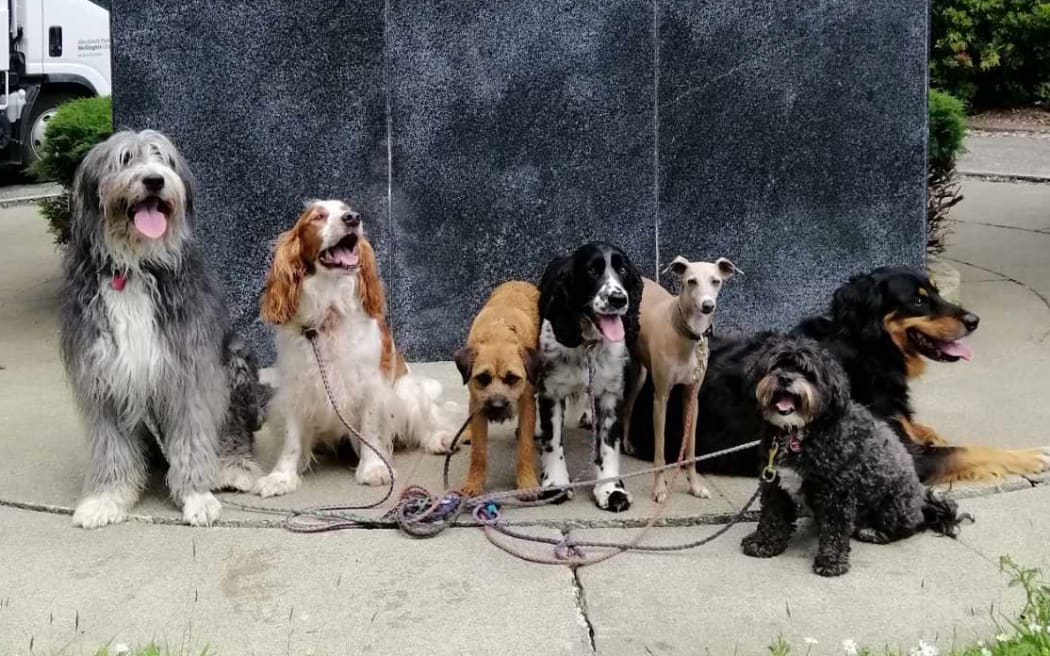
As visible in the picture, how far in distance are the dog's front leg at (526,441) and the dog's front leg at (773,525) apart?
3.72 feet

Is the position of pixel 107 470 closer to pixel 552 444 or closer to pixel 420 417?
pixel 420 417

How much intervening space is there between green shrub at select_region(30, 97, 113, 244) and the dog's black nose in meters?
5.12

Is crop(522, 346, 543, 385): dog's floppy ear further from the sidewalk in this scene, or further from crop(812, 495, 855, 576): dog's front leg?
crop(812, 495, 855, 576): dog's front leg

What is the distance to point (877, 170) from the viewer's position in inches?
324

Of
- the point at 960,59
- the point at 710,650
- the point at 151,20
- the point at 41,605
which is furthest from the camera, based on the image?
the point at 960,59

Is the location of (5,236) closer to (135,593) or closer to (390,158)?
(390,158)

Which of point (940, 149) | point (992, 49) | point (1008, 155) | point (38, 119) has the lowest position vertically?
point (940, 149)

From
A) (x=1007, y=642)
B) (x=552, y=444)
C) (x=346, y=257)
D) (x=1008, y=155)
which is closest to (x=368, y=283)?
(x=346, y=257)

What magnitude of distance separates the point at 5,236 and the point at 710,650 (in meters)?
11.5

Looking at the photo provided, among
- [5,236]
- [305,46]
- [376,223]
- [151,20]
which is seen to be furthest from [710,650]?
[5,236]

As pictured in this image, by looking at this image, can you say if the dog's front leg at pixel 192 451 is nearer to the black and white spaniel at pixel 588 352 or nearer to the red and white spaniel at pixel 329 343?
the red and white spaniel at pixel 329 343

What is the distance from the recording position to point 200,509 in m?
5.53

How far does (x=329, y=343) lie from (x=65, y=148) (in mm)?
5214

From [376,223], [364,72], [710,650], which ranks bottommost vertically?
[710,650]
